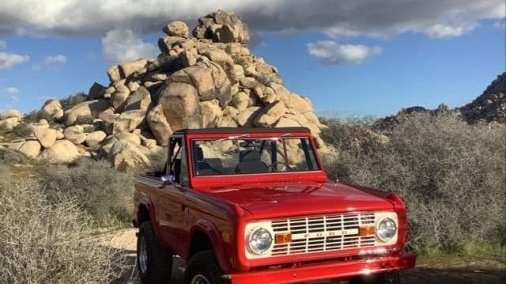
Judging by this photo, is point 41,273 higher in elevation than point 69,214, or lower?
lower

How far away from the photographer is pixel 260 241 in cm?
537

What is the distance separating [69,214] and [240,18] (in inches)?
1661

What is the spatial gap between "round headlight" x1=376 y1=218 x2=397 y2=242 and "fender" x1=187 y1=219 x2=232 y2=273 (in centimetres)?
144

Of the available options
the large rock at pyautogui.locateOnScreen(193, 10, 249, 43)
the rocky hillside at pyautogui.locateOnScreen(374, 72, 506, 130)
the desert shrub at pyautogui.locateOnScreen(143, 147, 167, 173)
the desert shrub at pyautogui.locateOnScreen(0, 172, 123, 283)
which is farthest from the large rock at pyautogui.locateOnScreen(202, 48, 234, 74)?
the desert shrub at pyautogui.locateOnScreen(0, 172, 123, 283)

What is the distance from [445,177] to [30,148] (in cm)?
2800

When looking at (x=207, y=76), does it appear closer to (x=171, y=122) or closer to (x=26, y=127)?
(x=171, y=122)

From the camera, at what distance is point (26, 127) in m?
38.4

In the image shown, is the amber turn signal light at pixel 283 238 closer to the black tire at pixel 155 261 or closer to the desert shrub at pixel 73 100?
the black tire at pixel 155 261

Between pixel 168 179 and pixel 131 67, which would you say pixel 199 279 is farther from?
pixel 131 67

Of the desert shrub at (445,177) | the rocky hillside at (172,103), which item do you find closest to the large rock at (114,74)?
the rocky hillside at (172,103)

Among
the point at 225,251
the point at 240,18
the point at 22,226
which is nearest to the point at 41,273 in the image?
the point at 22,226

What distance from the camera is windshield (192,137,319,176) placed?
707cm

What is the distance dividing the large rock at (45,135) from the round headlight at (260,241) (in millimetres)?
31822

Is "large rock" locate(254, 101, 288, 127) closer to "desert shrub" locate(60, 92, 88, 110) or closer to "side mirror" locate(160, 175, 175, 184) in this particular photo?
"desert shrub" locate(60, 92, 88, 110)
